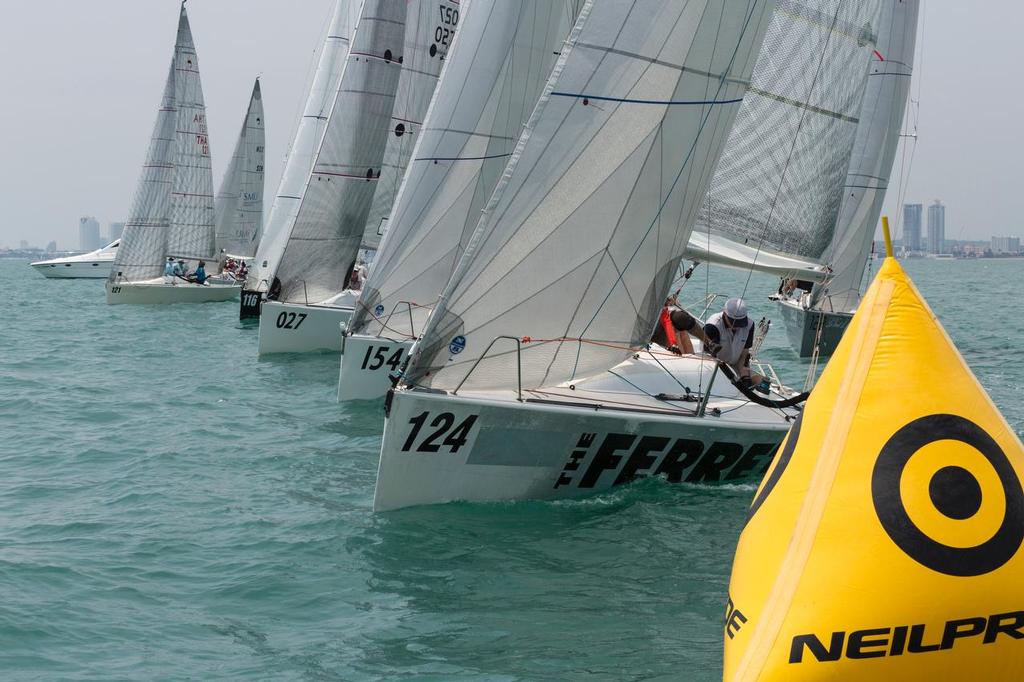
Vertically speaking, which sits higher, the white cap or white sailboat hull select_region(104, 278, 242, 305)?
the white cap

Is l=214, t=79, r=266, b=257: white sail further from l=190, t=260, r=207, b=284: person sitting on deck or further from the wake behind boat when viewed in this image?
the wake behind boat

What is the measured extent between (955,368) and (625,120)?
442cm

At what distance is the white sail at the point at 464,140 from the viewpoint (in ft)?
44.7

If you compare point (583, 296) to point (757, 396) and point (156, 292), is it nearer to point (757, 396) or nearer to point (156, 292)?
point (757, 396)

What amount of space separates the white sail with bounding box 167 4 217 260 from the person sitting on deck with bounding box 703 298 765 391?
28.2 metres

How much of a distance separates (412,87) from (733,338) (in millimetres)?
11214

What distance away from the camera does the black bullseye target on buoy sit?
429 cm

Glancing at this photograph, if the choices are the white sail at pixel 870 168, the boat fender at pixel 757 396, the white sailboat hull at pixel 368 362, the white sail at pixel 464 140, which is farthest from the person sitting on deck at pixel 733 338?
the white sail at pixel 870 168

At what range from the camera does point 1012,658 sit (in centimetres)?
428

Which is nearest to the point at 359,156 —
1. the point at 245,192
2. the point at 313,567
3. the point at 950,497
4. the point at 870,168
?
the point at 870,168

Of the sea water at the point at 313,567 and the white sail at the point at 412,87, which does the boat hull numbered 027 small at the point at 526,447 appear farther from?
the white sail at the point at 412,87

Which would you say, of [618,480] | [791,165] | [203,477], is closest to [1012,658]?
[618,480]

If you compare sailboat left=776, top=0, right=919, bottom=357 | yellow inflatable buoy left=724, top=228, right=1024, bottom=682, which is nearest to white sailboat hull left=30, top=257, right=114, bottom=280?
sailboat left=776, top=0, right=919, bottom=357

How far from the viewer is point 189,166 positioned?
3616 cm
